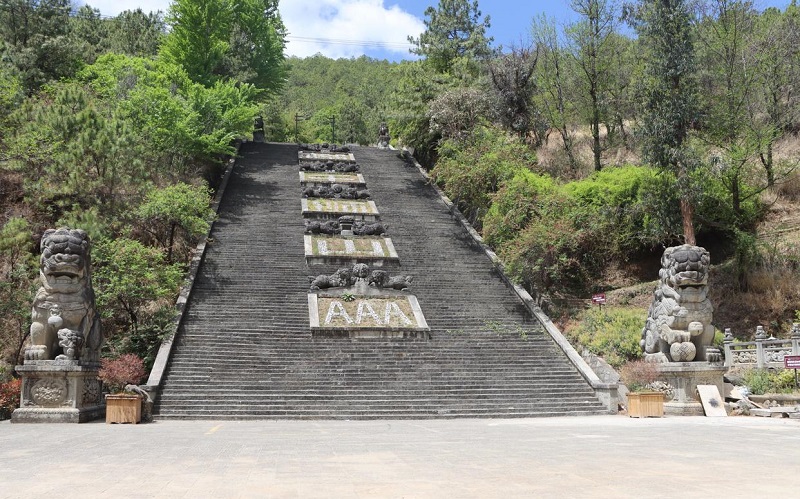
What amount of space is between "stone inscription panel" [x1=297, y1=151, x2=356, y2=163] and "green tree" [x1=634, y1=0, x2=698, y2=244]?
20123 millimetres

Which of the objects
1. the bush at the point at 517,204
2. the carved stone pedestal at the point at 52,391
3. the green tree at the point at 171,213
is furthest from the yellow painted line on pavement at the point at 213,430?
the bush at the point at 517,204

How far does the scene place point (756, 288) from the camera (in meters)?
21.7

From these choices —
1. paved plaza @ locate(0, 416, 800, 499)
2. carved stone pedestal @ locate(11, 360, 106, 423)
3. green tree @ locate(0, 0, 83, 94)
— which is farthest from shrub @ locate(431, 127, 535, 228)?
green tree @ locate(0, 0, 83, 94)

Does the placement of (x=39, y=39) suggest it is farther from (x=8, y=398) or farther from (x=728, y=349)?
(x=728, y=349)

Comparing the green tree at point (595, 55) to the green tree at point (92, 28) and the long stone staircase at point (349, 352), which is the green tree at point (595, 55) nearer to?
the long stone staircase at point (349, 352)

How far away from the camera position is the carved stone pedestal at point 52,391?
43.8 feet

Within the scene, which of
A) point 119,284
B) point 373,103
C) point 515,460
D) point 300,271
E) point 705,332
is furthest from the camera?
point 373,103

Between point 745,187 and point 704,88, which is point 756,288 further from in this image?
point 704,88

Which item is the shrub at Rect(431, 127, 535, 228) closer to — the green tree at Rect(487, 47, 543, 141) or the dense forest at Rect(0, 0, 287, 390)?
the green tree at Rect(487, 47, 543, 141)

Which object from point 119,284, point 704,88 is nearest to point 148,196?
point 119,284

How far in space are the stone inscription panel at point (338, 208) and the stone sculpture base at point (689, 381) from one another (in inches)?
639

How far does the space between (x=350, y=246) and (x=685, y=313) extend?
13350 millimetres

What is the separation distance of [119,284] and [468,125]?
63.1 feet

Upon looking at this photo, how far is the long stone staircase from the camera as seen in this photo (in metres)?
15.7
